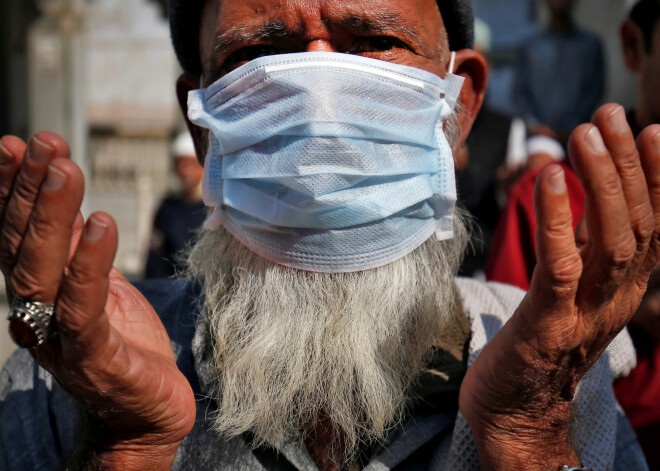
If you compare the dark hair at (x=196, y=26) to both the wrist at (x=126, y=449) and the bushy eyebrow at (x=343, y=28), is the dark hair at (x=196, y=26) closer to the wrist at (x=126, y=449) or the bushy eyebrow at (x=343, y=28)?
the bushy eyebrow at (x=343, y=28)

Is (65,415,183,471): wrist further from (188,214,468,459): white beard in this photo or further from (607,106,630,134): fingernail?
(607,106,630,134): fingernail

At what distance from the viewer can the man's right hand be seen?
1.05 metres

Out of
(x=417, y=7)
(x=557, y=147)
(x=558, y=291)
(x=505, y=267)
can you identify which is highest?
(x=417, y=7)

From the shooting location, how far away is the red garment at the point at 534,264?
203 centimetres

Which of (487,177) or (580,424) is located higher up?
(580,424)

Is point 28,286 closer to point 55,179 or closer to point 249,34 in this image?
point 55,179

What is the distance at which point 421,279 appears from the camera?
167 centimetres

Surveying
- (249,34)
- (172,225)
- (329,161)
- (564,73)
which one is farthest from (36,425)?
(564,73)

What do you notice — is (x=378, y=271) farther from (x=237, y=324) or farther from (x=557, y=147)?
(x=557, y=147)

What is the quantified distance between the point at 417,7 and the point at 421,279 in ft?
2.20

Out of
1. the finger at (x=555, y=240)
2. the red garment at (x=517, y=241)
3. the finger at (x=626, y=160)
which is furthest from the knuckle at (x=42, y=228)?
the red garment at (x=517, y=241)

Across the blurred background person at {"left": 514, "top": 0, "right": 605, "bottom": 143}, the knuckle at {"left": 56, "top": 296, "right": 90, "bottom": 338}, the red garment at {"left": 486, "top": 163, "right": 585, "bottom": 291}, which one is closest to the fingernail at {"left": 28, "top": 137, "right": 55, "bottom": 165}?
the knuckle at {"left": 56, "top": 296, "right": 90, "bottom": 338}

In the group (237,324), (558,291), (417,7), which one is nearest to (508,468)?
(558,291)

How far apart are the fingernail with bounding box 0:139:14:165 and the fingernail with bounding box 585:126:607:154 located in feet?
2.91
